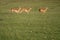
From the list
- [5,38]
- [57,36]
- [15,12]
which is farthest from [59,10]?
[5,38]

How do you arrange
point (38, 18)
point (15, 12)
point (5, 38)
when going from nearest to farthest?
point (5, 38)
point (38, 18)
point (15, 12)

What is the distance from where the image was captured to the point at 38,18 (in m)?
8.52

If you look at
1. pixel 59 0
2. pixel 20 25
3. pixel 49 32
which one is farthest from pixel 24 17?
pixel 59 0

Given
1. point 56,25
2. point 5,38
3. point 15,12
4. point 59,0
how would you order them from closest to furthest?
point 5,38
point 56,25
point 15,12
point 59,0

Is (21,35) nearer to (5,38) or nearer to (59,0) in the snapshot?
(5,38)

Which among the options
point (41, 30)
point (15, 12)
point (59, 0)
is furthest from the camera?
point (59, 0)

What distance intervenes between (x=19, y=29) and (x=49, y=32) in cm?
119

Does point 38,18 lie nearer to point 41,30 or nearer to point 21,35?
point 41,30

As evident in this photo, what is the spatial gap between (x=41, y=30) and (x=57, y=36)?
82 centimetres

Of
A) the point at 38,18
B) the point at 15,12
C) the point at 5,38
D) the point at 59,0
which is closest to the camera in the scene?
the point at 5,38

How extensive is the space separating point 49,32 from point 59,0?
7.86m

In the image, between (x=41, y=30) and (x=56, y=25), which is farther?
(x=56, y=25)

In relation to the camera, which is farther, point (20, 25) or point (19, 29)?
point (20, 25)

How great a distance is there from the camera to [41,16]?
888cm
